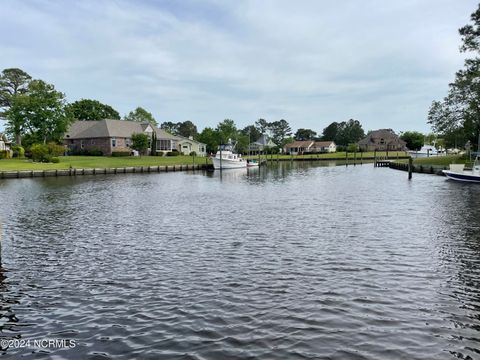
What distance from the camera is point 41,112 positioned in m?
83.4

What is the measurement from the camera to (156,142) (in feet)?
345

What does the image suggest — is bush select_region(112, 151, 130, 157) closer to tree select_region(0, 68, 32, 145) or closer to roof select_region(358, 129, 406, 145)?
tree select_region(0, 68, 32, 145)

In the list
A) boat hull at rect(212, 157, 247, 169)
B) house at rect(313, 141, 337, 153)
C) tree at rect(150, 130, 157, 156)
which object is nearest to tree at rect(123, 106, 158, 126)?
tree at rect(150, 130, 157, 156)

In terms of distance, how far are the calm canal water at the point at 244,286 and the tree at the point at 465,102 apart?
38.2 meters

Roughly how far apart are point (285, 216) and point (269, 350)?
58.0 ft

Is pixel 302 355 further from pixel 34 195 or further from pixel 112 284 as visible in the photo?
pixel 34 195

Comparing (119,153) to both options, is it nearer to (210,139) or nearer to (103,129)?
(103,129)

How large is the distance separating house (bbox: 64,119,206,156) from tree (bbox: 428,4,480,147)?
67764mm

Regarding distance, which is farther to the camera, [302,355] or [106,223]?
[106,223]

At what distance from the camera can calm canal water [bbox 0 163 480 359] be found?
9195 mm

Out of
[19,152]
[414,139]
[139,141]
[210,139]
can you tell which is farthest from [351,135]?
[19,152]

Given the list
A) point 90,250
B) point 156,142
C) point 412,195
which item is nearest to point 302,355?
point 90,250

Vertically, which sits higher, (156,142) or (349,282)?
(156,142)

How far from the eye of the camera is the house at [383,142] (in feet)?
543
